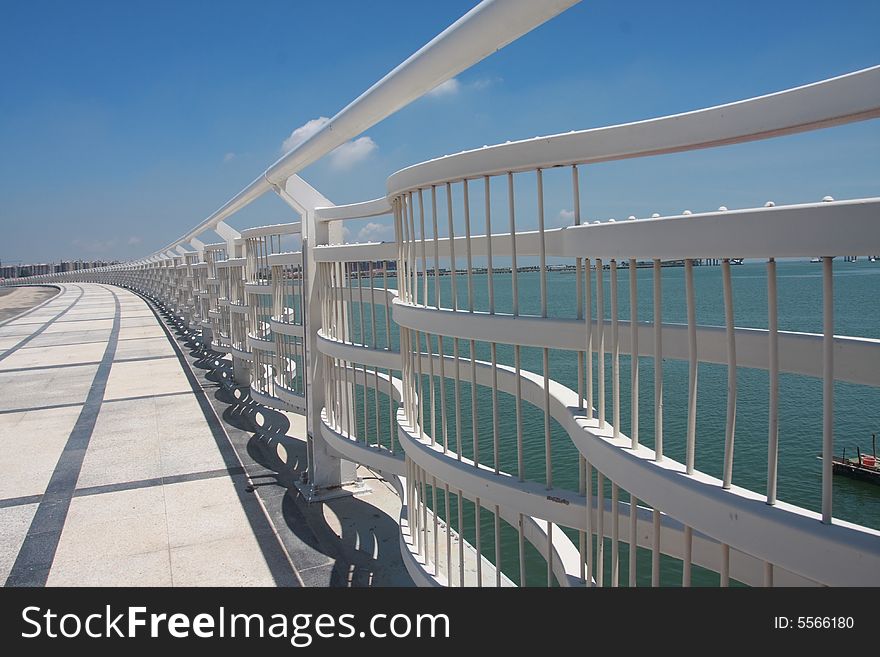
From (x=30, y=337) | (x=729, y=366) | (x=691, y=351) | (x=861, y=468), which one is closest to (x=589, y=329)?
(x=691, y=351)

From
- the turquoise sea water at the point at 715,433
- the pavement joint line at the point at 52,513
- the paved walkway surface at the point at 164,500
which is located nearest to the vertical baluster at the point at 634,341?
the paved walkway surface at the point at 164,500

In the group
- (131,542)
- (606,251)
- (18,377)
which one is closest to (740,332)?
(606,251)

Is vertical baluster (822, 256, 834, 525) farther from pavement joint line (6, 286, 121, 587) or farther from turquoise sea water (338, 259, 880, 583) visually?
turquoise sea water (338, 259, 880, 583)

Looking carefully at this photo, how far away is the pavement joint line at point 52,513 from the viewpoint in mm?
9602

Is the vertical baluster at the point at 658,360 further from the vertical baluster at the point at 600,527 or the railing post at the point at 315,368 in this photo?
the railing post at the point at 315,368

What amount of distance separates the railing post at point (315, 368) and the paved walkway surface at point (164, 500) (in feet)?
1.58

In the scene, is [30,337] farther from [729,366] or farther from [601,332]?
[729,366]

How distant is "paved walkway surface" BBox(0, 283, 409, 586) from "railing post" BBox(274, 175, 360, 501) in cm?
48

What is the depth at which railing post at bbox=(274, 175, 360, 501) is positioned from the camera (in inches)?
478

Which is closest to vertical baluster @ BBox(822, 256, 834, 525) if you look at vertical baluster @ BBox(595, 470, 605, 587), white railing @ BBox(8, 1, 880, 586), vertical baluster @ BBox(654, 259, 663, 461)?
white railing @ BBox(8, 1, 880, 586)

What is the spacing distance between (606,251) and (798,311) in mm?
A: 64672

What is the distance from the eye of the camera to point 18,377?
81.0ft
